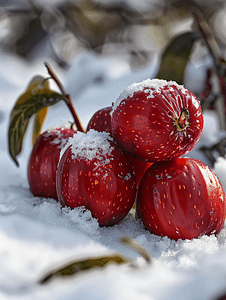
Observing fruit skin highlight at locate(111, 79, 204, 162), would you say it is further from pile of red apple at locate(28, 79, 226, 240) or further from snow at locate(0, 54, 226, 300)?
snow at locate(0, 54, 226, 300)

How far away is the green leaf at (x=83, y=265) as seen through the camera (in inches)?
10.9

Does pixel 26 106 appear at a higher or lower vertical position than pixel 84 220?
higher

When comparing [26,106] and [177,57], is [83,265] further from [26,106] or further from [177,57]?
[177,57]

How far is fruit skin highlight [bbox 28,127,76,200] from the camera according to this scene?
524 mm

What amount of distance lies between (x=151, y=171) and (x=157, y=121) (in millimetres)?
74

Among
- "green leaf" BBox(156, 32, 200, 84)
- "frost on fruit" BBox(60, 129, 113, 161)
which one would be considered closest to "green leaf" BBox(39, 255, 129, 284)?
"frost on fruit" BBox(60, 129, 113, 161)

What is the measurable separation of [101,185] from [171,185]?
0.09m

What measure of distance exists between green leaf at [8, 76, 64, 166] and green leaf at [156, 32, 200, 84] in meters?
0.29

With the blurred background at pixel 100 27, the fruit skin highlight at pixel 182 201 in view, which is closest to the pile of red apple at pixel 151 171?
the fruit skin highlight at pixel 182 201

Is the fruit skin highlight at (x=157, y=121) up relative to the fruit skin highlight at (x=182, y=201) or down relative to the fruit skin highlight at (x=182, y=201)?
up

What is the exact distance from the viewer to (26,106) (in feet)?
1.93

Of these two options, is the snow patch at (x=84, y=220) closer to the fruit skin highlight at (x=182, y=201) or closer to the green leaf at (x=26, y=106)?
the fruit skin highlight at (x=182, y=201)

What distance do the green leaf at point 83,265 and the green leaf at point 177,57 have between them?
52 centimetres

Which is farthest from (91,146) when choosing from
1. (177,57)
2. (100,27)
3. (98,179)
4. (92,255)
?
(100,27)
